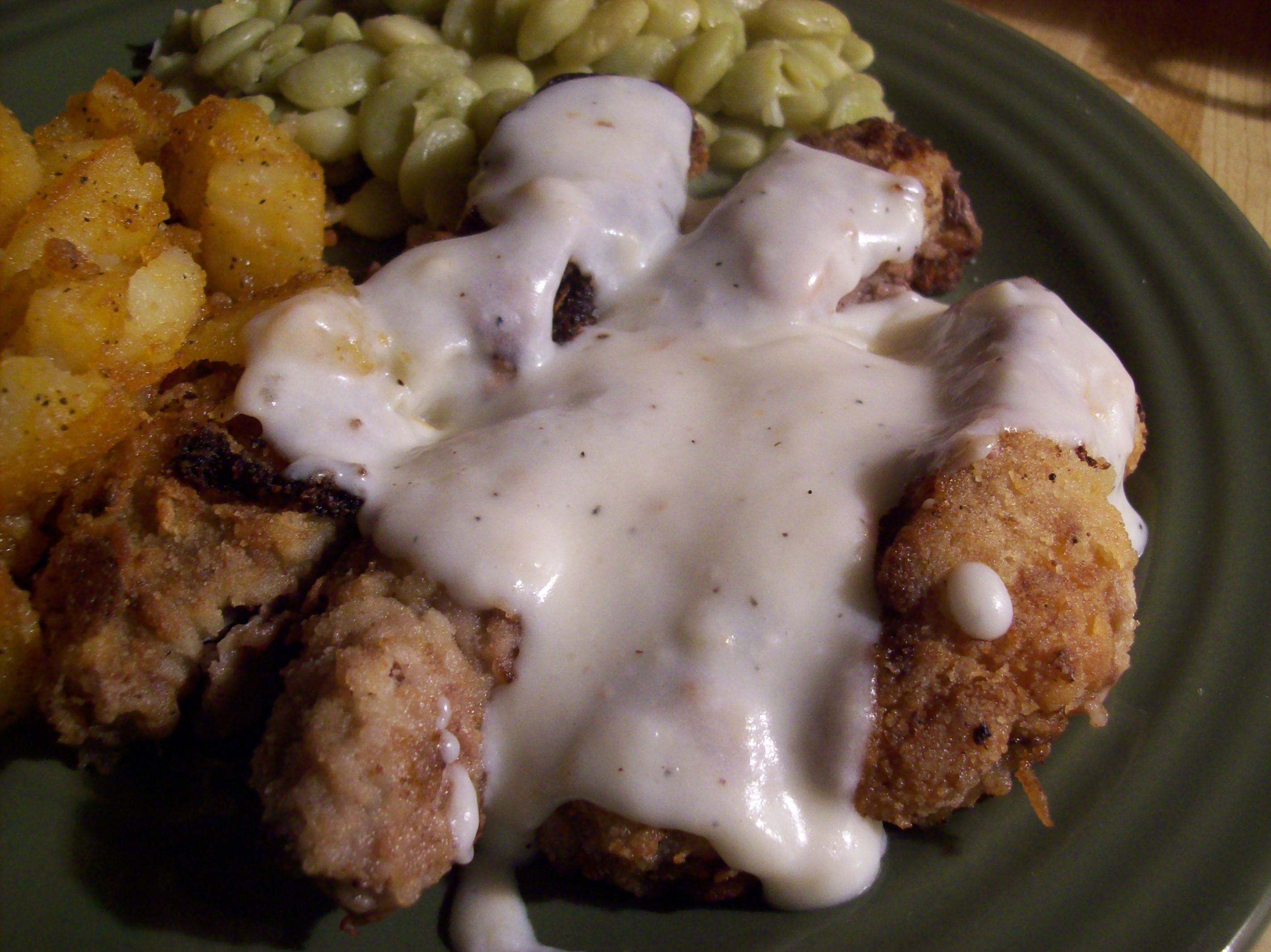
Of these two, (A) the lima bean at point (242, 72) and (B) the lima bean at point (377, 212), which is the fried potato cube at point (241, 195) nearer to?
(B) the lima bean at point (377, 212)

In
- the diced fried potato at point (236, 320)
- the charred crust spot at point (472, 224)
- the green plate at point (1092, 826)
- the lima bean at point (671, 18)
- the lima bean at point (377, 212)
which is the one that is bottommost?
the green plate at point (1092, 826)

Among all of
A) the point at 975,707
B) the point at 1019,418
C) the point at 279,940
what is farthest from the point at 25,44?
the point at 975,707

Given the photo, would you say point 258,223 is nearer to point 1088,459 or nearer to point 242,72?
point 242,72

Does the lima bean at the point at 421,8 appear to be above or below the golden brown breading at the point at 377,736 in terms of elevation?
above

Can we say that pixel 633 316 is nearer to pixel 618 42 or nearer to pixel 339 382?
pixel 339 382

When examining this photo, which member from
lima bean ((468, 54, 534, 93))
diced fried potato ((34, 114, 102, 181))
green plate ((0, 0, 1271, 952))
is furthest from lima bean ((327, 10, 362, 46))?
green plate ((0, 0, 1271, 952))

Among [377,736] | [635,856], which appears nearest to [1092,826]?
[635,856]

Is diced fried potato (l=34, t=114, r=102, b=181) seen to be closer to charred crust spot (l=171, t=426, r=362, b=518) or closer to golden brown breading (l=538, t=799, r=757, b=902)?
charred crust spot (l=171, t=426, r=362, b=518)

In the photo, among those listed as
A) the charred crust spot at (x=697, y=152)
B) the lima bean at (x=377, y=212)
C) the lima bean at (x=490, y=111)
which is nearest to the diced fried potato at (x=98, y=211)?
the lima bean at (x=377, y=212)
